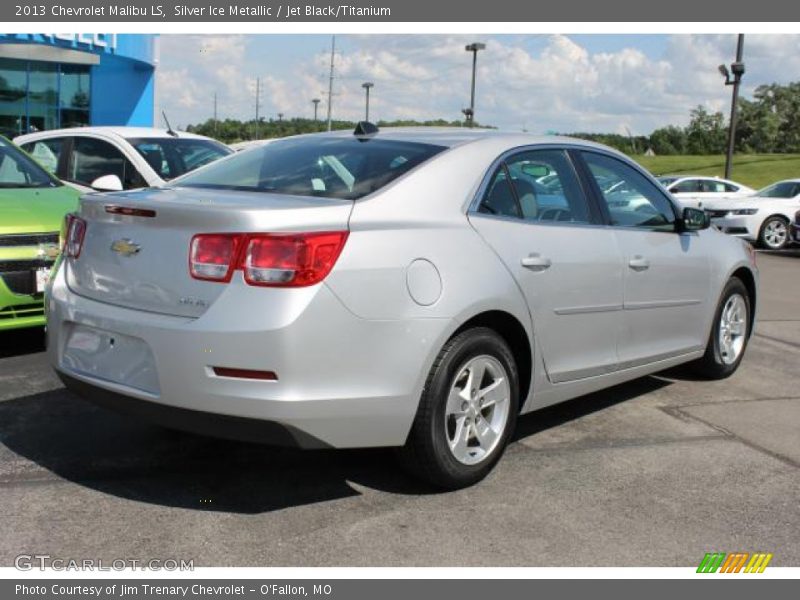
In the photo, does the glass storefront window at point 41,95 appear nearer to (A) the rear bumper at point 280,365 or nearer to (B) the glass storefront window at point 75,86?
(B) the glass storefront window at point 75,86

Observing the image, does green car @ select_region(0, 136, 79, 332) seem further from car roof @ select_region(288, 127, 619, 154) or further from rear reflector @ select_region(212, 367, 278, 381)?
rear reflector @ select_region(212, 367, 278, 381)

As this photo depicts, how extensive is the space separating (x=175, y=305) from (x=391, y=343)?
86 centimetres

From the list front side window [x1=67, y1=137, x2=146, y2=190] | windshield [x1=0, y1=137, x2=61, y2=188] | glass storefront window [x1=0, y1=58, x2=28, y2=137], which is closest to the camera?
windshield [x1=0, y1=137, x2=61, y2=188]

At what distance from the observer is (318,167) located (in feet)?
13.4

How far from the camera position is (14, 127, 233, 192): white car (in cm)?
839

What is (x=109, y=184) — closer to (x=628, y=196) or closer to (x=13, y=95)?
(x=628, y=196)

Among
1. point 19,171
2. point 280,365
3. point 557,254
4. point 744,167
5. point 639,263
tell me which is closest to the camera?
point 280,365

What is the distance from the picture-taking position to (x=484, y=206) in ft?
13.3

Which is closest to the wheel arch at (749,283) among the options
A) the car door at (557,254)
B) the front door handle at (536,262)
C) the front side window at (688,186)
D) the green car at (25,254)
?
the car door at (557,254)

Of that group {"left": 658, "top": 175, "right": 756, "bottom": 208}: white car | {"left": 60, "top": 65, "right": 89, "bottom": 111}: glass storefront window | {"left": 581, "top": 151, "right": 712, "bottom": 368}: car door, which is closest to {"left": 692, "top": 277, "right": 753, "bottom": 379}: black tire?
{"left": 581, "top": 151, "right": 712, "bottom": 368}: car door

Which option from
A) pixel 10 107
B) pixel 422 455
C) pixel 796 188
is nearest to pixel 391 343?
pixel 422 455

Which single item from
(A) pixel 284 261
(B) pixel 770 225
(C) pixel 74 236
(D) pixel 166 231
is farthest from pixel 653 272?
(B) pixel 770 225

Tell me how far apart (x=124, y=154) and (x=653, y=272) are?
552cm

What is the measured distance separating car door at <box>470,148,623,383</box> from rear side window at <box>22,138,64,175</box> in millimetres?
A: 6176
